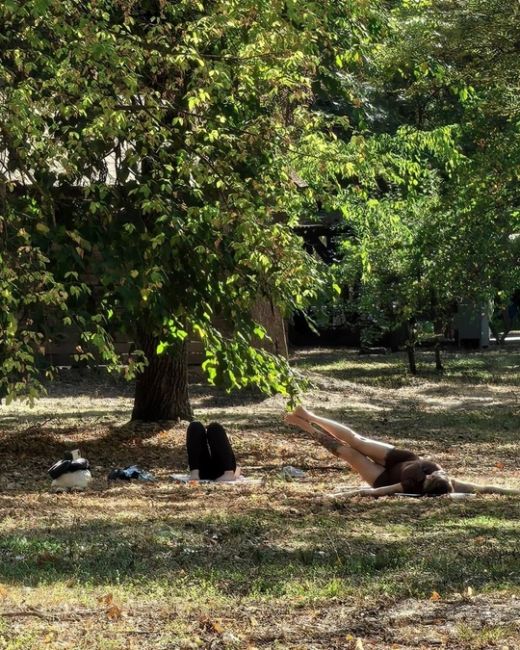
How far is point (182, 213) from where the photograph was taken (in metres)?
12.1

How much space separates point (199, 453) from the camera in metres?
12.5

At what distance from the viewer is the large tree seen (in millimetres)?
10562

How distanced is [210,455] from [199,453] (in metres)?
0.11

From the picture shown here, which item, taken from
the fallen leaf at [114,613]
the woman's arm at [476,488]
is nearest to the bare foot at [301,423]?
the woman's arm at [476,488]

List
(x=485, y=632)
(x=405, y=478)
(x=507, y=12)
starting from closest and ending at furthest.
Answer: (x=485, y=632) < (x=405, y=478) < (x=507, y=12)

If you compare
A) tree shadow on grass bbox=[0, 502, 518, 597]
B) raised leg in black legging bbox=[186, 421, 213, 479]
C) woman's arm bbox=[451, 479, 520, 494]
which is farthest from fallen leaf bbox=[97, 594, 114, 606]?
raised leg in black legging bbox=[186, 421, 213, 479]

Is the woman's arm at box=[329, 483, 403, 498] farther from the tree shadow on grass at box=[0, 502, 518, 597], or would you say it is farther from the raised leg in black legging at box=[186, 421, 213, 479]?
the raised leg in black legging at box=[186, 421, 213, 479]

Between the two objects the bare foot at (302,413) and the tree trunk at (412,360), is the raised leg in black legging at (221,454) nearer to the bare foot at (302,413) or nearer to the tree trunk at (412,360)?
the bare foot at (302,413)

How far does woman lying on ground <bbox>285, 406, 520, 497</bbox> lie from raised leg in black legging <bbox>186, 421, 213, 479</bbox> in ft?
3.09

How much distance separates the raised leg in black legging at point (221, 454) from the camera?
12375 millimetres

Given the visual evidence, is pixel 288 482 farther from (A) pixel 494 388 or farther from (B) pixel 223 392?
(A) pixel 494 388

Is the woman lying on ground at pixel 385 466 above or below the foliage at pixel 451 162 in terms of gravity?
below

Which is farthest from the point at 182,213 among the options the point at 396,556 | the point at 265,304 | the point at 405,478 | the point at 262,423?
the point at 265,304

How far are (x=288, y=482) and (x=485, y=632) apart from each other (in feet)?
20.7
